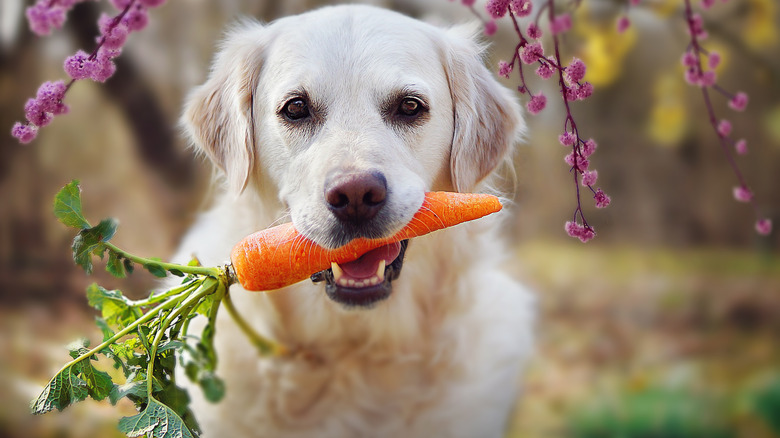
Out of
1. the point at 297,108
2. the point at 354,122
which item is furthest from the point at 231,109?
the point at 354,122

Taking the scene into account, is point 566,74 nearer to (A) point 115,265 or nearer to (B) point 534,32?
(B) point 534,32

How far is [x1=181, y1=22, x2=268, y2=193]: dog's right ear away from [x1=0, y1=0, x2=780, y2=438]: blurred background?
1498mm

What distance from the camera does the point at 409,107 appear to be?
1609 mm

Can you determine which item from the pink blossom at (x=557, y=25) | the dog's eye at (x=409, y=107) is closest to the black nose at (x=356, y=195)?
the dog's eye at (x=409, y=107)

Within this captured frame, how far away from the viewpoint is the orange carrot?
1469 mm

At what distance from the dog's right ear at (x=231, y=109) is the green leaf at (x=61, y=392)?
643mm

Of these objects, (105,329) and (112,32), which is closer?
(112,32)

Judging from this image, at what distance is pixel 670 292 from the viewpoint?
373 centimetres

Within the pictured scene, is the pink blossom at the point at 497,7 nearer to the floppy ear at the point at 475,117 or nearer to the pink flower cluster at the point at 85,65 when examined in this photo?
the floppy ear at the point at 475,117

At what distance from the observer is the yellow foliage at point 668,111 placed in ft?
12.2

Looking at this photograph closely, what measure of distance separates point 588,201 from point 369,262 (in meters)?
2.51

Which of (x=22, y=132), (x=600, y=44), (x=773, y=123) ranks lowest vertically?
(x=22, y=132)

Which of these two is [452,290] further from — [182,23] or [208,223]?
[182,23]

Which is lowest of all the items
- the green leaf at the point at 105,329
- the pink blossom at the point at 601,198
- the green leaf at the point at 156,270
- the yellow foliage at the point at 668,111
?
the green leaf at the point at 105,329
